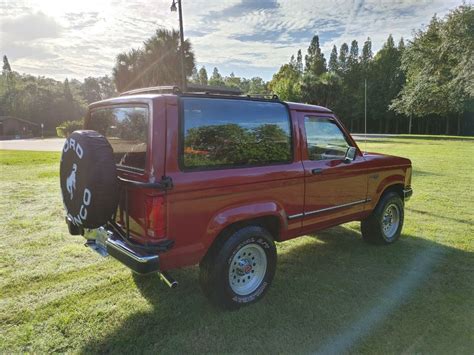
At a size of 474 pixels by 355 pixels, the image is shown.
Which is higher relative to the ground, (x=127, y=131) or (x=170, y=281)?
(x=127, y=131)

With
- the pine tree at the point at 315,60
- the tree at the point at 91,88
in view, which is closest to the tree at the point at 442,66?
the pine tree at the point at 315,60

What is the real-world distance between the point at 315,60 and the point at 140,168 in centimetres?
5784

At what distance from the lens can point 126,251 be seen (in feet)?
9.04

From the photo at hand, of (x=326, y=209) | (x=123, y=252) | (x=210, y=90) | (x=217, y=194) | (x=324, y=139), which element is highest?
(x=210, y=90)

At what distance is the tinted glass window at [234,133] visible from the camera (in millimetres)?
2887

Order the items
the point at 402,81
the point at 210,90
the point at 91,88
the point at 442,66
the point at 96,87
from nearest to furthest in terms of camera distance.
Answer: the point at 210,90, the point at 442,66, the point at 402,81, the point at 91,88, the point at 96,87

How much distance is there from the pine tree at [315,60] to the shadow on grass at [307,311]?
172ft

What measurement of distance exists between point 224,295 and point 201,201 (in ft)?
3.12

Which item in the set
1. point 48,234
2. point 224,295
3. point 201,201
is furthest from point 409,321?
point 48,234

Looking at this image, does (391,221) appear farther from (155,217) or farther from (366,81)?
(366,81)

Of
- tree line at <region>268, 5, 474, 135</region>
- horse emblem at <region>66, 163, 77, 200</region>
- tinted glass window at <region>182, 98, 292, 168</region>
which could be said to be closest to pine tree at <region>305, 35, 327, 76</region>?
tree line at <region>268, 5, 474, 135</region>

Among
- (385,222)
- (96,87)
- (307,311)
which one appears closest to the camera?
(307,311)

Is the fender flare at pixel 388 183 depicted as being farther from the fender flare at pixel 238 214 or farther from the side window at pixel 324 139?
the fender flare at pixel 238 214

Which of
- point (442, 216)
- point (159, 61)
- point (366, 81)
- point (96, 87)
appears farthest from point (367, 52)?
point (96, 87)
